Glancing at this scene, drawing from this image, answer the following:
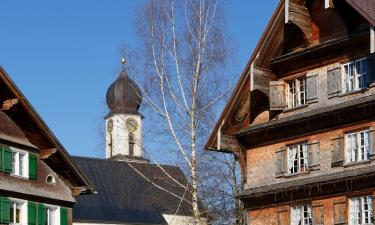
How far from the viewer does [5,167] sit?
118ft

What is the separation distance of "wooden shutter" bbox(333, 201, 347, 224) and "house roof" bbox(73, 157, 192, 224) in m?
41.6

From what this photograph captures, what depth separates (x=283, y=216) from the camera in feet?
114

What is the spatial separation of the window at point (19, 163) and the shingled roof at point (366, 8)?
48.5 feet

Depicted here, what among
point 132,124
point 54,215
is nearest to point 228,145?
point 54,215

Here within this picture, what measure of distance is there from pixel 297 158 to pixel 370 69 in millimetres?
4763

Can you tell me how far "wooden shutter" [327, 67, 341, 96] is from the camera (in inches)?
1318

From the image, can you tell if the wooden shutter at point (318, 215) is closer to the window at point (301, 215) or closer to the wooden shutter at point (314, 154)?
the window at point (301, 215)

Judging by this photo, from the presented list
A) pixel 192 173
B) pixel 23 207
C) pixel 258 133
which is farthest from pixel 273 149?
pixel 23 207

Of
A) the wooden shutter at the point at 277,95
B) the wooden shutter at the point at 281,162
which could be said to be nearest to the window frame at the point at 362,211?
the wooden shutter at the point at 281,162

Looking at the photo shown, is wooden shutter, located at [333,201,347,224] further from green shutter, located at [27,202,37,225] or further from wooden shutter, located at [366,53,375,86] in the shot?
green shutter, located at [27,202,37,225]

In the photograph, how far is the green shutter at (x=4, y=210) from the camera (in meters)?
35.2

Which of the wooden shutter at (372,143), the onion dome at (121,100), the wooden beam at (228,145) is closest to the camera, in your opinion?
the wooden shutter at (372,143)

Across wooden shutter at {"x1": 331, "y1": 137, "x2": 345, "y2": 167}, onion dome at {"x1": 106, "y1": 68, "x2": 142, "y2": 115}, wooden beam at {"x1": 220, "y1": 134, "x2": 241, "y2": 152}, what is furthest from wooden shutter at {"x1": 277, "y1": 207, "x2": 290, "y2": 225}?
onion dome at {"x1": 106, "y1": 68, "x2": 142, "y2": 115}

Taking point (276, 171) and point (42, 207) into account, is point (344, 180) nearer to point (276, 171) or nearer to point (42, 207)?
point (276, 171)
